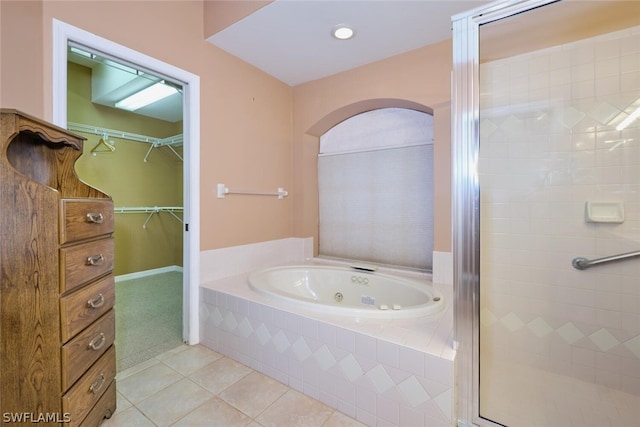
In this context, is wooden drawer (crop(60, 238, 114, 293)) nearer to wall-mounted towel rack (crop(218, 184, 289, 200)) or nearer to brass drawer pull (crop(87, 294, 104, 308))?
brass drawer pull (crop(87, 294, 104, 308))

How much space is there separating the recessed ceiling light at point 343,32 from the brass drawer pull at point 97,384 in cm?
240

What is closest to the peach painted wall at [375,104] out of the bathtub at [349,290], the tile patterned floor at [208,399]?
the bathtub at [349,290]

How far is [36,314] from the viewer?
96 cm

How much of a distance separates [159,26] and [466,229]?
7.38 feet

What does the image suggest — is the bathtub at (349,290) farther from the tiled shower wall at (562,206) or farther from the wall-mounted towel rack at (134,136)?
the wall-mounted towel rack at (134,136)

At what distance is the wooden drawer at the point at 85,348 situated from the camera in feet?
3.31

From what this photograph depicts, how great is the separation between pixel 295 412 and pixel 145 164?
3843mm

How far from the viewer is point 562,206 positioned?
172cm

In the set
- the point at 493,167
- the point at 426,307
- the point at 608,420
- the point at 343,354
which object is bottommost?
the point at 608,420

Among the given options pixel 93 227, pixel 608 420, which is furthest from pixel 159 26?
pixel 608 420

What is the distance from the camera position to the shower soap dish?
156 cm

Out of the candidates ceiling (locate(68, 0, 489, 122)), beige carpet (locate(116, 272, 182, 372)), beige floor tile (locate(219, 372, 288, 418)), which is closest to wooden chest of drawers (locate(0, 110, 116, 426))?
beige floor tile (locate(219, 372, 288, 418))

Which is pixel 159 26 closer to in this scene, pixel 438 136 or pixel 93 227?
pixel 93 227

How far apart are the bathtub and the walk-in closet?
3.05 ft
